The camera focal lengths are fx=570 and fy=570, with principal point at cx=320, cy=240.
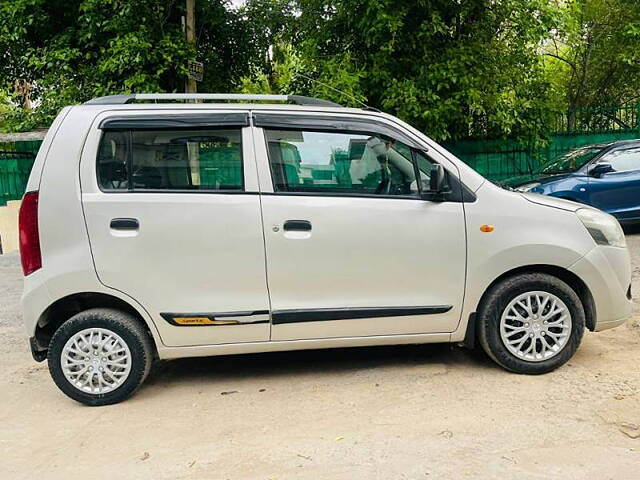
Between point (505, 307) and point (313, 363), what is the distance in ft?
5.07

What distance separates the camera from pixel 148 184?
383 centimetres

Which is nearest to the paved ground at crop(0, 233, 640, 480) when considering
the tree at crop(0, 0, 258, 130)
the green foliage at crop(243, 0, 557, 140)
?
the green foliage at crop(243, 0, 557, 140)

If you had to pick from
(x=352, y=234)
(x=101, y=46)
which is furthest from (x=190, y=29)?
(x=352, y=234)

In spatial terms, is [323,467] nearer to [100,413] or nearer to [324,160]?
[100,413]

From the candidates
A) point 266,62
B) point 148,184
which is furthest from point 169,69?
point 148,184

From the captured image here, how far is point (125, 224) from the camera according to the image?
375cm

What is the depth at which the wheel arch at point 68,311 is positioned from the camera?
12.5 feet

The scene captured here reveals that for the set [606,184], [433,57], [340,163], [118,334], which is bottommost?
[118,334]

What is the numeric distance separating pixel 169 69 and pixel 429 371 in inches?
328

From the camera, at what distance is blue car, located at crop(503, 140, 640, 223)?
9.22m

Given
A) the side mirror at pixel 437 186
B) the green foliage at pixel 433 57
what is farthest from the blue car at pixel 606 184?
the side mirror at pixel 437 186

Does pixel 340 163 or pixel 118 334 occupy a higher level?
pixel 340 163

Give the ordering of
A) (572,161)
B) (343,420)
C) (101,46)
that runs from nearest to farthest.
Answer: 1. (343,420)
2. (572,161)
3. (101,46)

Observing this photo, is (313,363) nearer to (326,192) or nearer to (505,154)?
(326,192)
